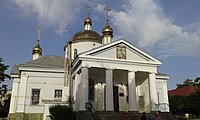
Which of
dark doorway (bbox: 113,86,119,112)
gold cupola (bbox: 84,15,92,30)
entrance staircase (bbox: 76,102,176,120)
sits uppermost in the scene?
gold cupola (bbox: 84,15,92,30)

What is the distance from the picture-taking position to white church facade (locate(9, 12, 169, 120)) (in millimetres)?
18938

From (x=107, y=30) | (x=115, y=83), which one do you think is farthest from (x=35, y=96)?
(x=107, y=30)

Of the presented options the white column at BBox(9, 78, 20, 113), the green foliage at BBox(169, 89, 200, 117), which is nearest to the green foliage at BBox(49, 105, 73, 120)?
the white column at BBox(9, 78, 20, 113)

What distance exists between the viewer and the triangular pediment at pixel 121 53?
19422mm

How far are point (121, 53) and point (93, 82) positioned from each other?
447 centimetres

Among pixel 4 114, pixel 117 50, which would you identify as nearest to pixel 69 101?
pixel 117 50

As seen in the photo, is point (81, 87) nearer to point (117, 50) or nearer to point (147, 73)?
point (117, 50)

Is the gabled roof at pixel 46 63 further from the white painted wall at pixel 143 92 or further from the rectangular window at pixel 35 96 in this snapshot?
the white painted wall at pixel 143 92

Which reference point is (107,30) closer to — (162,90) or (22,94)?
(162,90)

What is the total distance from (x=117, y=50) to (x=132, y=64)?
1.98 metres

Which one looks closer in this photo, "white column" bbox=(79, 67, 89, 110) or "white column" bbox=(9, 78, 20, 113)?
"white column" bbox=(79, 67, 89, 110)

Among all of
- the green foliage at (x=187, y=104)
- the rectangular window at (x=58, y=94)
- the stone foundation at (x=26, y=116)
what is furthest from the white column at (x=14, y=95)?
the green foliage at (x=187, y=104)

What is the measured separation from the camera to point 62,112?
16.7m

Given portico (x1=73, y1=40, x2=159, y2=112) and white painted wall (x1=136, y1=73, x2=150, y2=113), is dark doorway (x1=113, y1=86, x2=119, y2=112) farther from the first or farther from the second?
white painted wall (x1=136, y1=73, x2=150, y2=113)
